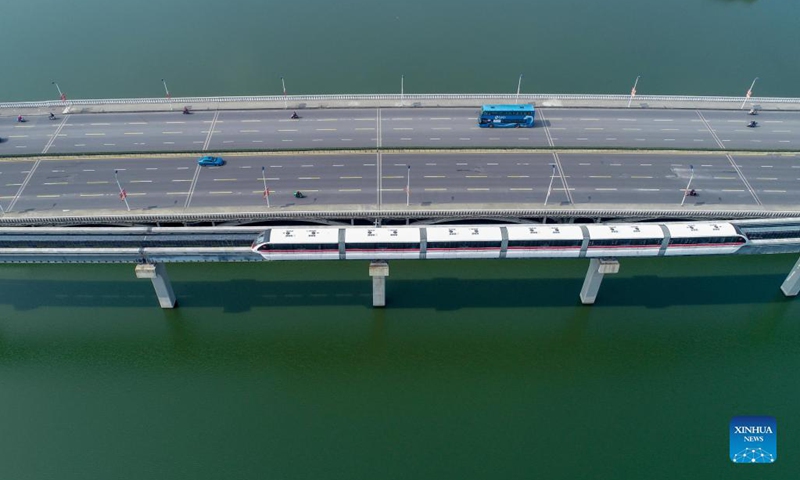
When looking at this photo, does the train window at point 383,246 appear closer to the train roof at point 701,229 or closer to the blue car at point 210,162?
the blue car at point 210,162

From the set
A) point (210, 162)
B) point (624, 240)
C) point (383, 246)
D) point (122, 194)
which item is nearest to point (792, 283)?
point (624, 240)

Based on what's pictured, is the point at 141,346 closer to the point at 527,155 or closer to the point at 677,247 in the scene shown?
the point at 527,155

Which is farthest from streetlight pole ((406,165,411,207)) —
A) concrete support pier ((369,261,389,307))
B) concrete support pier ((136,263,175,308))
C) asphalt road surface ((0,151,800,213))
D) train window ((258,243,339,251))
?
concrete support pier ((136,263,175,308))

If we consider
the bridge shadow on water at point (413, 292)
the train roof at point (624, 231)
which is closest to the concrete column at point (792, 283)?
the bridge shadow on water at point (413, 292)

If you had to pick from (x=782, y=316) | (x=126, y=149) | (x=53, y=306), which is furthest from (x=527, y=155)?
(x=53, y=306)

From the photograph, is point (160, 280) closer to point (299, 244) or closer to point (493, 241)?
point (299, 244)

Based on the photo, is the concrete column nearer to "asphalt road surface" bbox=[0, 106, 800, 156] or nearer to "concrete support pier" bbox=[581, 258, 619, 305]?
"concrete support pier" bbox=[581, 258, 619, 305]
